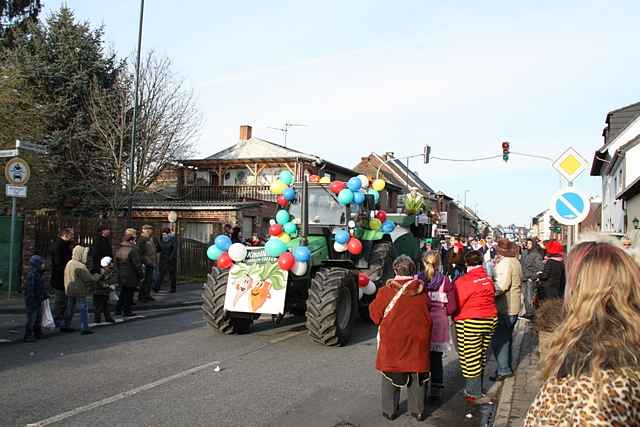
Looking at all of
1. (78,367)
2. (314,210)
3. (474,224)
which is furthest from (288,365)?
(474,224)

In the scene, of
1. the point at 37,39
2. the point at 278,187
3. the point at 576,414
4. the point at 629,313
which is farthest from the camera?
the point at 37,39

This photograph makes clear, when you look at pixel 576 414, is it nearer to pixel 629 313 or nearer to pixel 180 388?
pixel 629 313

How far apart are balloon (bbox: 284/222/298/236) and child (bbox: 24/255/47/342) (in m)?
4.06

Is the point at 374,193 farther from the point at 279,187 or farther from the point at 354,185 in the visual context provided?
the point at 279,187

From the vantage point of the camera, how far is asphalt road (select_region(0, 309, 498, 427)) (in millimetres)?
5352

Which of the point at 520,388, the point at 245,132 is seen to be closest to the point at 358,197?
the point at 520,388

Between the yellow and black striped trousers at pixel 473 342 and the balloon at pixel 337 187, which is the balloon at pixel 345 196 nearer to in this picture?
the balloon at pixel 337 187

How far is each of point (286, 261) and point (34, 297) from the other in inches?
159

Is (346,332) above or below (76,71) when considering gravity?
below

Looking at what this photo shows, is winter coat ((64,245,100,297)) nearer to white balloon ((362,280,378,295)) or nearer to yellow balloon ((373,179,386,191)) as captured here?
white balloon ((362,280,378,295))

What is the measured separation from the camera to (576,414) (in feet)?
6.07

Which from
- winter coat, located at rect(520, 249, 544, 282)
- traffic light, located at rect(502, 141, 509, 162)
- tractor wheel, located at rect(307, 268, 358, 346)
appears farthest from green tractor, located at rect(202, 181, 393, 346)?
traffic light, located at rect(502, 141, 509, 162)

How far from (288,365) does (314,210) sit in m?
3.86

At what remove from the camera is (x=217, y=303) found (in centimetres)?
914
